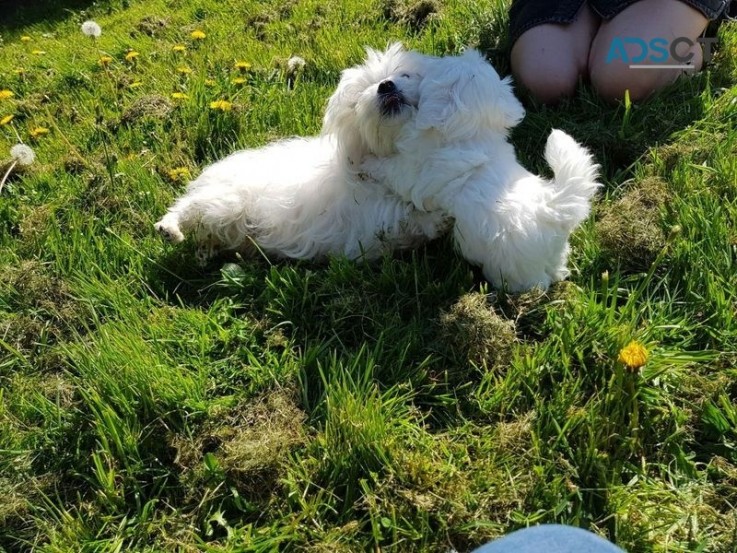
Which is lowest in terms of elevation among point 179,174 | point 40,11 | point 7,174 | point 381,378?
point 381,378

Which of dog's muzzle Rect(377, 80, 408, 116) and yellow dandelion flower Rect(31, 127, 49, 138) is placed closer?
dog's muzzle Rect(377, 80, 408, 116)

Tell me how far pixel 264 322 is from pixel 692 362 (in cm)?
138

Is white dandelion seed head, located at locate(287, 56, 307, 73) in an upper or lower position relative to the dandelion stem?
upper

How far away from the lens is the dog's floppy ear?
74.1 inches

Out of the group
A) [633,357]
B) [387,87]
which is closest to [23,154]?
[387,87]

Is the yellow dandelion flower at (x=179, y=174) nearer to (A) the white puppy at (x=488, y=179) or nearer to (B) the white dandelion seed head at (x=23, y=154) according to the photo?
(B) the white dandelion seed head at (x=23, y=154)

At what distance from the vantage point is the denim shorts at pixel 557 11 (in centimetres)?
296

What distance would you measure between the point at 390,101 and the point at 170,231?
1.01 meters

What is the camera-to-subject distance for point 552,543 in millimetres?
1065

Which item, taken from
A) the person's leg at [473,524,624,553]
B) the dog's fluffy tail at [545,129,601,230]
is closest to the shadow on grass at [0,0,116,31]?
the dog's fluffy tail at [545,129,601,230]

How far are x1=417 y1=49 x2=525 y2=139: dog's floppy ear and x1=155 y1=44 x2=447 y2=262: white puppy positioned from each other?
2.9 inches

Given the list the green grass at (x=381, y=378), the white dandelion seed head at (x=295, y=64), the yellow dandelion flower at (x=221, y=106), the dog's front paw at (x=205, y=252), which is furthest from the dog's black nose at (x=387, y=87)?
the white dandelion seed head at (x=295, y=64)

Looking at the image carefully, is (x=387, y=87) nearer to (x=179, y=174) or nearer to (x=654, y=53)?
(x=179, y=174)

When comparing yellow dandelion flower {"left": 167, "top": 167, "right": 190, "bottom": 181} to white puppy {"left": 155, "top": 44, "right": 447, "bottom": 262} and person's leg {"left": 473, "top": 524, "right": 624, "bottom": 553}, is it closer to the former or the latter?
white puppy {"left": 155, "top": 44, "right": 447, "bottom": 262}
